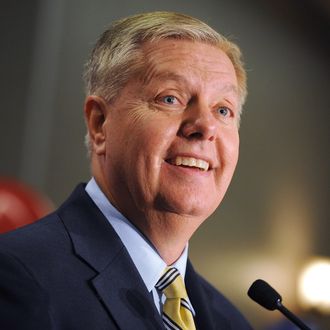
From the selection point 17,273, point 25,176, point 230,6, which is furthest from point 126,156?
point 230,6

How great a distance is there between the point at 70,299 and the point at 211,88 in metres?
0.47

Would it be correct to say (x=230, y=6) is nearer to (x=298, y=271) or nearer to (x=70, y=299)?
(x=298, y=271)

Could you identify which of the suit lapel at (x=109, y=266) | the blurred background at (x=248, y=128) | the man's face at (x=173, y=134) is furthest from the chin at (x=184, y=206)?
the blurred background at (x=248, y=128)

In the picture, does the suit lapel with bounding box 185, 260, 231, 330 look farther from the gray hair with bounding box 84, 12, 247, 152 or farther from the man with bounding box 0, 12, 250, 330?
the gray hair with bounding box 84, 12, 247, 152

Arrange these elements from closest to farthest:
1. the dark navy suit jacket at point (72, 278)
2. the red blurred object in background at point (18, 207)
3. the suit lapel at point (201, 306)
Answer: the dark navy suit jacket at point (72, 278), the suit lapel at point (201, 306), the red blurred object in background at point (18, 207)

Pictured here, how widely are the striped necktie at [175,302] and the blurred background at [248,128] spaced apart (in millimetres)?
2118

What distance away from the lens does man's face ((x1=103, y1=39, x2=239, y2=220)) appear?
4.45 ft

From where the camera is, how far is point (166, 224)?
1.39 m

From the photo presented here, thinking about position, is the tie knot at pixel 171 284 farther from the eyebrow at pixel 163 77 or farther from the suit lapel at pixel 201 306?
the eyebrow at pixel 163 77

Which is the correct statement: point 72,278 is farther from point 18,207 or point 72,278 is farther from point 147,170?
point 18,207

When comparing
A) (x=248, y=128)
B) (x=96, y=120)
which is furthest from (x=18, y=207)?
(x=248, y=128)

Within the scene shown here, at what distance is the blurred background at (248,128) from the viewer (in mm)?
3938

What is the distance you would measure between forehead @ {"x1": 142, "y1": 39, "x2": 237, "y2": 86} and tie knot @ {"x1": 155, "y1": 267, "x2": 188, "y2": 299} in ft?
1.15

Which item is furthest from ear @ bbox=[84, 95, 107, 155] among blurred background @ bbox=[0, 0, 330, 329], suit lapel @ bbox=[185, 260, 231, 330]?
blurred background @ bbox=[0, 0, 330, 329]
